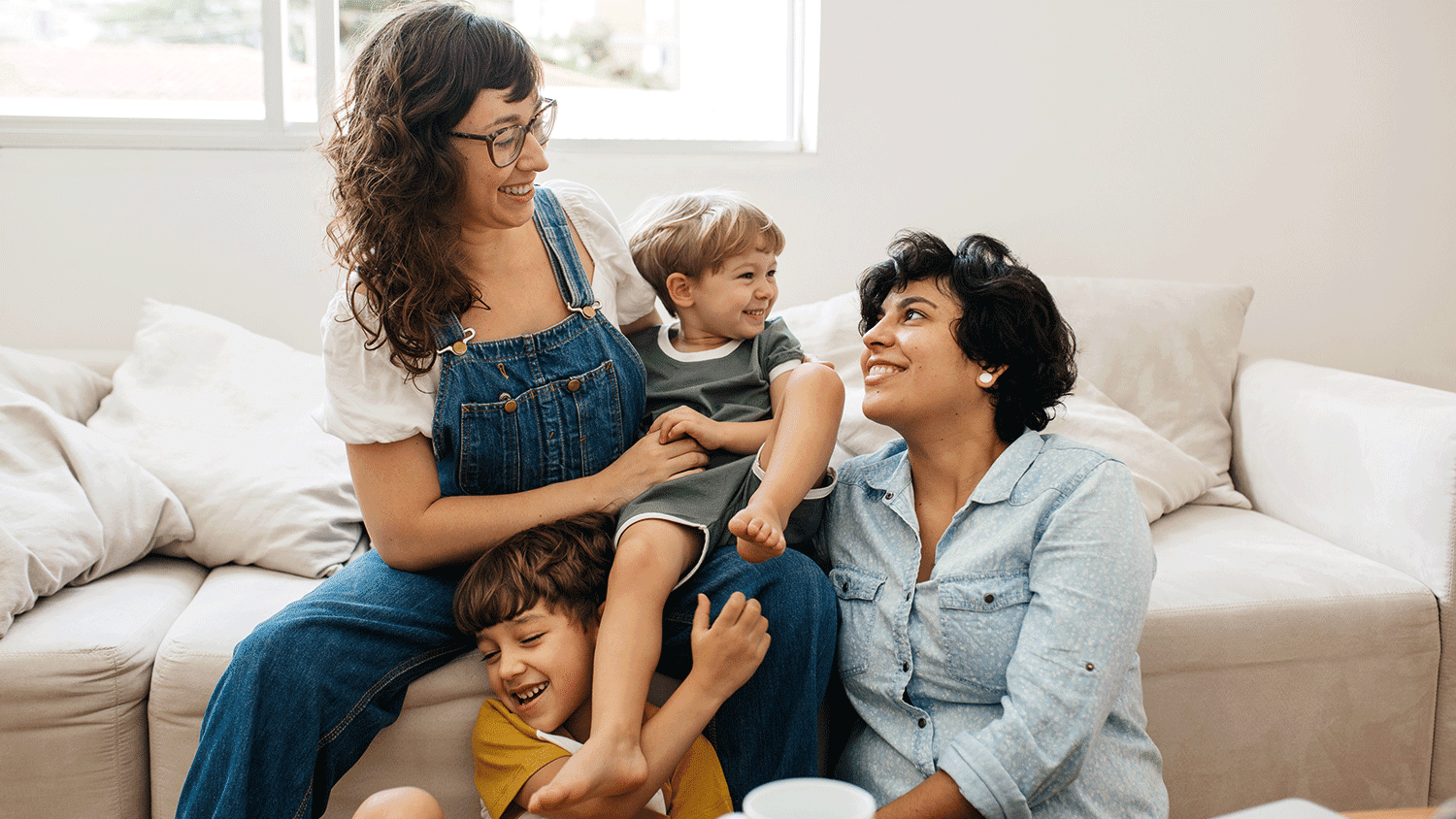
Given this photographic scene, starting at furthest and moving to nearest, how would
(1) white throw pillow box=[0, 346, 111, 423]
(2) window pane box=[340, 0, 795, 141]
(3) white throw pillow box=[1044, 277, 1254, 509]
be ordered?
(2) window pane box=[340, 0, 795, 141], (3) white throw pillow box=[1044, 277, 1254, 509], (1) white throw pillow box=[0, 346, 111, 423]

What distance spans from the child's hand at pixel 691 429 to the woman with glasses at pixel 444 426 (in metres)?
0.02

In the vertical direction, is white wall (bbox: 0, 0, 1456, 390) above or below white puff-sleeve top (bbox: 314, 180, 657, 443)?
above

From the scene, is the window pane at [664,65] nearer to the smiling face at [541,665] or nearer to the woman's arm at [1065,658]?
the smiling face at [541,665]

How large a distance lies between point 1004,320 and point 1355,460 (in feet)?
3.09

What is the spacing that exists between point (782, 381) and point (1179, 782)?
884 mm

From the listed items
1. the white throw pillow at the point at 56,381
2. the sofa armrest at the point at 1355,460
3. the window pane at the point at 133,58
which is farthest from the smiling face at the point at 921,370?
the window pane at the point at 133,58

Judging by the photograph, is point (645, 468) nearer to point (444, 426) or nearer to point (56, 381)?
point (444, 426)

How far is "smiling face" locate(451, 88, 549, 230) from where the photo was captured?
1.31 metres

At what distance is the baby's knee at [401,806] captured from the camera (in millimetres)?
1073

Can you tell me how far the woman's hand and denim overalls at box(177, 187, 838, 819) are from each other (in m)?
0.06

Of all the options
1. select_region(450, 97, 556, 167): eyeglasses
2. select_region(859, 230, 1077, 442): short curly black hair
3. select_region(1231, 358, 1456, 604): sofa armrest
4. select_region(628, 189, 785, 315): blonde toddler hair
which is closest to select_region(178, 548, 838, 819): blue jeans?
select_region(859, 230, 1077, 442): short curly black hair

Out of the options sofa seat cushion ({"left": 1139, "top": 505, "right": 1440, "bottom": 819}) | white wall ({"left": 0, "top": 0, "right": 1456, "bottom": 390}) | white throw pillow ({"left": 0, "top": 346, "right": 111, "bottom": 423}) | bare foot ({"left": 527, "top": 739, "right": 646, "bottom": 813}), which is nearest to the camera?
bare foot ({"left": 527, "top": 739, "right": 646, "bottom": 813})

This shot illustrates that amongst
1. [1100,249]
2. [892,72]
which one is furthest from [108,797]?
[1100,249]

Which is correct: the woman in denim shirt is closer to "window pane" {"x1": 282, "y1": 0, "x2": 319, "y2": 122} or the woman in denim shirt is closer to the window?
the window
